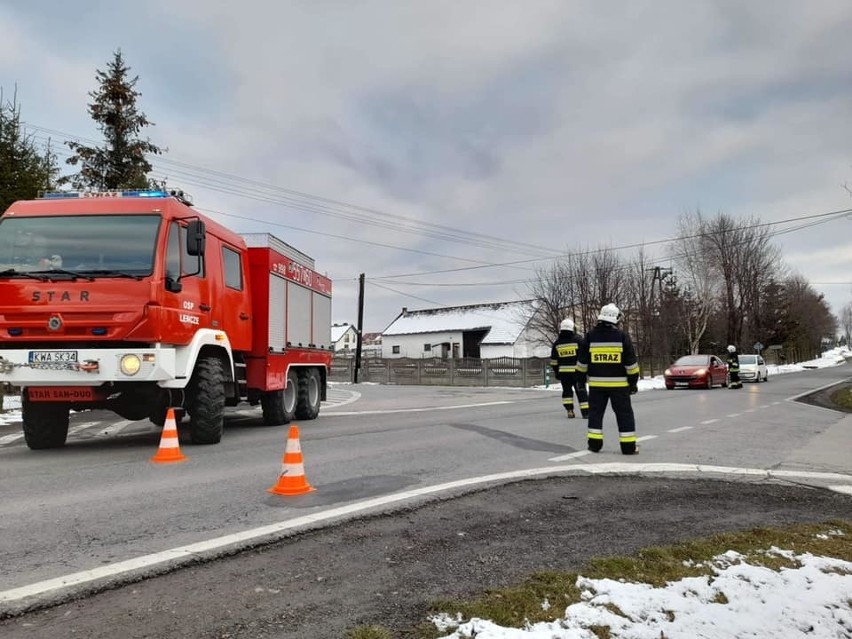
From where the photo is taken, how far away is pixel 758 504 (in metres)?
5.21

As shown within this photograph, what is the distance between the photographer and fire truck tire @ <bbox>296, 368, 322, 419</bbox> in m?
12.2

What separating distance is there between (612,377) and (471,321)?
52.9 m

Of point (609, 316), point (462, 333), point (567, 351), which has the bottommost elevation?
point (567, 351)

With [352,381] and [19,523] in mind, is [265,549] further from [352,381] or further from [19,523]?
[352,381]

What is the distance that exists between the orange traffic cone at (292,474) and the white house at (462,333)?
47557 millimetres

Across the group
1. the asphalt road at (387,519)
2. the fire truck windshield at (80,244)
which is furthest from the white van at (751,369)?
the fire truck windshield at (80,244)

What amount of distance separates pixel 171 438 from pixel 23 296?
94.5 inches

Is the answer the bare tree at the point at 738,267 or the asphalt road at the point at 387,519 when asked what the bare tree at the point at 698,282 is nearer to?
the bare tree at the point at 738,267

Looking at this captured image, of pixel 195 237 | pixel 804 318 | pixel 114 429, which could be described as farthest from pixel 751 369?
pixel 804 318

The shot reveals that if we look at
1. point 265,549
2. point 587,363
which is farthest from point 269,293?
point 265,549

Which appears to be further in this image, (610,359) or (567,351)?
(567,351)

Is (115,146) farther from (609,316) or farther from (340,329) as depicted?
(340,329)

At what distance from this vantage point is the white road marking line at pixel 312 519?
10.8 feet

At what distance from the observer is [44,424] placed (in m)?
8.21
